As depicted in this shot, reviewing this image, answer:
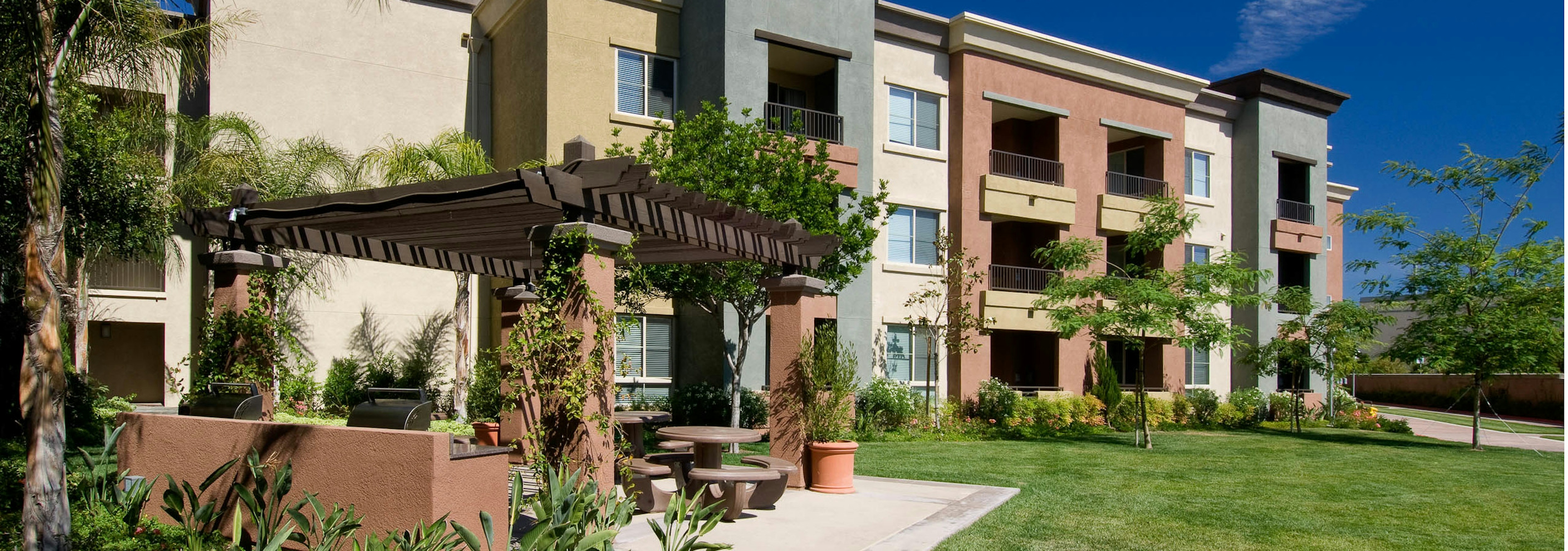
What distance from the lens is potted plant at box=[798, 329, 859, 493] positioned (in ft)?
36.8

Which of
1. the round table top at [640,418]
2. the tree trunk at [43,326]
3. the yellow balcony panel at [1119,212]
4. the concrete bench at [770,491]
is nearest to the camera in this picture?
the tree trunk at [43,326]

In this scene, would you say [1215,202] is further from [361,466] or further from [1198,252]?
[361,466]

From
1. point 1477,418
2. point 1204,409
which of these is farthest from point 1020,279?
point 1477,418

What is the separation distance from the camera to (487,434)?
Result: 14688 millimetres

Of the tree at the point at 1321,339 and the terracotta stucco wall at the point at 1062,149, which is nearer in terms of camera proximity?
the terracotta stucco wall at the point at 1062,149

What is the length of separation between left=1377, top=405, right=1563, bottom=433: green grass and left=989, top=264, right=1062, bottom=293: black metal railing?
15.4m

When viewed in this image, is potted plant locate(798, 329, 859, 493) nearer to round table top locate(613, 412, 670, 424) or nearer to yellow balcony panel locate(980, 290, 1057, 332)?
round table top locate(613, 412, 670, 424)

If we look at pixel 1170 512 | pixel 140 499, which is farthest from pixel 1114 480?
pixel 140 499

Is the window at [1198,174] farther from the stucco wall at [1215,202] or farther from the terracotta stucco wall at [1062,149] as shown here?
the terracotta stucco wall at [1062,149]

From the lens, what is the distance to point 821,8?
21.7 metres

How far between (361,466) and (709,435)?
3768mm

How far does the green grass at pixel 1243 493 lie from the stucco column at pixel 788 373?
92.1 inches

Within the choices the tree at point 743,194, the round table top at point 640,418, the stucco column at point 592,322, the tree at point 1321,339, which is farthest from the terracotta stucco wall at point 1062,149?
the stucco column at point 592,322

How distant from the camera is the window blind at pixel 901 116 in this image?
933 inches
